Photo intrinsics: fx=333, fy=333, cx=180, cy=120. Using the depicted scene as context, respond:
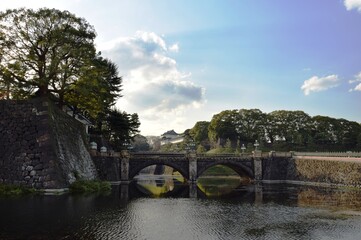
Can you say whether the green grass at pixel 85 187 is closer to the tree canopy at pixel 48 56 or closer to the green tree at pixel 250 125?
the tree canopy at pixel 48 56

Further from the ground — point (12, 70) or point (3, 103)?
point (12, 70)

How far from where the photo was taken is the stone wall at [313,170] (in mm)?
48375

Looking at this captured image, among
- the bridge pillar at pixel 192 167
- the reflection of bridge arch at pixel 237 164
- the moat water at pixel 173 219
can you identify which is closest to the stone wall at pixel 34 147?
the moat water at pixel 173 219

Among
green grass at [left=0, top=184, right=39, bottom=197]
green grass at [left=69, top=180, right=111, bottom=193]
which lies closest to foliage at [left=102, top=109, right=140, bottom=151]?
green grass at [left=69, top=180, right=111, bottom=193]

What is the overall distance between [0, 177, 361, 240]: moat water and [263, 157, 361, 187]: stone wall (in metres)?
16.4

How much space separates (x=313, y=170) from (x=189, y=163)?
2119 centimetres

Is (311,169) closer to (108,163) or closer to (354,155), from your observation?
(354,155)

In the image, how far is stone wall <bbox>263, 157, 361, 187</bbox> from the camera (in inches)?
1905

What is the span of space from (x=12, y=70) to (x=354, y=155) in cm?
5112

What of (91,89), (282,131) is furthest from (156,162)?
(282,131)

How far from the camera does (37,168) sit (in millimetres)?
34188

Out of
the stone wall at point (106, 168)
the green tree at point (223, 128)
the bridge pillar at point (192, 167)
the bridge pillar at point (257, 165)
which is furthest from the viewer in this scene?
the green tree at point (223, 128)

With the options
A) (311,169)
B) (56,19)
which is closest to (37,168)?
(56,19)

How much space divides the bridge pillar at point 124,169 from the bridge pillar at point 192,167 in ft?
36.6
